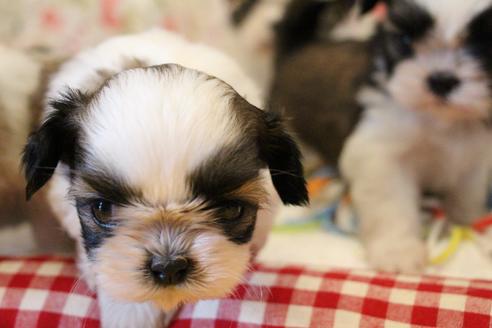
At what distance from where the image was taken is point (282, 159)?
5.56 ft

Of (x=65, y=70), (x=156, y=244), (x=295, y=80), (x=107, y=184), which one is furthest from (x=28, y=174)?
(x=295, y=80)

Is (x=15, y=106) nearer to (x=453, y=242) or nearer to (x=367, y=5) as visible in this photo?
(x=367, y=5)

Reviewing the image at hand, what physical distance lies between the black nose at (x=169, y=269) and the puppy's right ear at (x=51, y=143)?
39cm

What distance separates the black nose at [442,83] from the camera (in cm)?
225

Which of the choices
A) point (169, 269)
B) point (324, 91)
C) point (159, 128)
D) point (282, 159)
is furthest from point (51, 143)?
point (324, 91)

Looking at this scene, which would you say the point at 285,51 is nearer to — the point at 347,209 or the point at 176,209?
the point at 347,209

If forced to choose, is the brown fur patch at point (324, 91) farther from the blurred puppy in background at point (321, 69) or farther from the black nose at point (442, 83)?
the black nose at point (442, 83)

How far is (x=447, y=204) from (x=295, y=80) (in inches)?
33.8

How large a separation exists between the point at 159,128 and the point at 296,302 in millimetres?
687

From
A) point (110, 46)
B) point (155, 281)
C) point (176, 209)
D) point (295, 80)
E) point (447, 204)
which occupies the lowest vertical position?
point (447, 204)

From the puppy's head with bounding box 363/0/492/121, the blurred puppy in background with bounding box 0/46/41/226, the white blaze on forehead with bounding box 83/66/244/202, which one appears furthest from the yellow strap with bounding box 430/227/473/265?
the blurred puppy in background with bounding box 0/46/41/226

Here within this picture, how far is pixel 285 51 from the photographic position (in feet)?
10.7

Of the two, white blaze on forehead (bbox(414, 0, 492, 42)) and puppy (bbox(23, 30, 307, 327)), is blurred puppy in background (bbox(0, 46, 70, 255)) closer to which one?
puppy (bbox(23, 30, 307, 327))

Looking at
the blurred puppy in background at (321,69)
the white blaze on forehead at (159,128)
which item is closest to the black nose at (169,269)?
the white blaze on forehead at (159,128)
